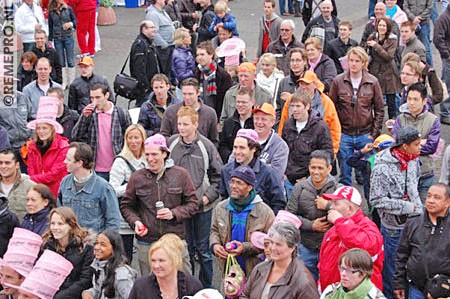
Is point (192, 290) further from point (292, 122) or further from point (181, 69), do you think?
point (181, 69)

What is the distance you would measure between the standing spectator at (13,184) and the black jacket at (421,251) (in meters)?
3.52

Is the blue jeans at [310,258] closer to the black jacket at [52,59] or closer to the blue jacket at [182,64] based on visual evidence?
the blue jacket at [182,64]

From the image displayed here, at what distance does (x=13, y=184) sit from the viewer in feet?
25.9

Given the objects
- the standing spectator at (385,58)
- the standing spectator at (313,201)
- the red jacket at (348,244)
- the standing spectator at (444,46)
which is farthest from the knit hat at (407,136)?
the standing spectator at (444,46)

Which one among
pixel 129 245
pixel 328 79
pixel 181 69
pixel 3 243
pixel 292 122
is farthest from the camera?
pixel 181 69

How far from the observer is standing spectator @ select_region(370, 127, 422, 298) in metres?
7.43

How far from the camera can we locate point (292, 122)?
28.8ft

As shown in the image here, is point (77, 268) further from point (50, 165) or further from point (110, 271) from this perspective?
point (50, 165)

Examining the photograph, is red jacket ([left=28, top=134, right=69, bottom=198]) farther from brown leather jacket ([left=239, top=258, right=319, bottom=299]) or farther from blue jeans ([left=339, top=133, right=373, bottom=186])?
blue jeans ([left=339, top=133, right=373, bottom=186])

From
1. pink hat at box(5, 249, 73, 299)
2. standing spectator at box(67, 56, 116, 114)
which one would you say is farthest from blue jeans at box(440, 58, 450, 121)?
pink hat at box(5, 249, 73, 299)

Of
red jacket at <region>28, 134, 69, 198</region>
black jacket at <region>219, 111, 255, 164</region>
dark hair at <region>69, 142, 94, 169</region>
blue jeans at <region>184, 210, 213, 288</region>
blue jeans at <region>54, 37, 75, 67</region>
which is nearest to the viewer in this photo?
dark hair at <region>69, 142, 94, 169</region>

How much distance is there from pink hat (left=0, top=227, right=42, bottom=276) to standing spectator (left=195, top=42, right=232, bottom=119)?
4.41m

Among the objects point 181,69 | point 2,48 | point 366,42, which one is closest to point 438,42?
point 366,42

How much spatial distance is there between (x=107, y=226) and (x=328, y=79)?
4.54m
